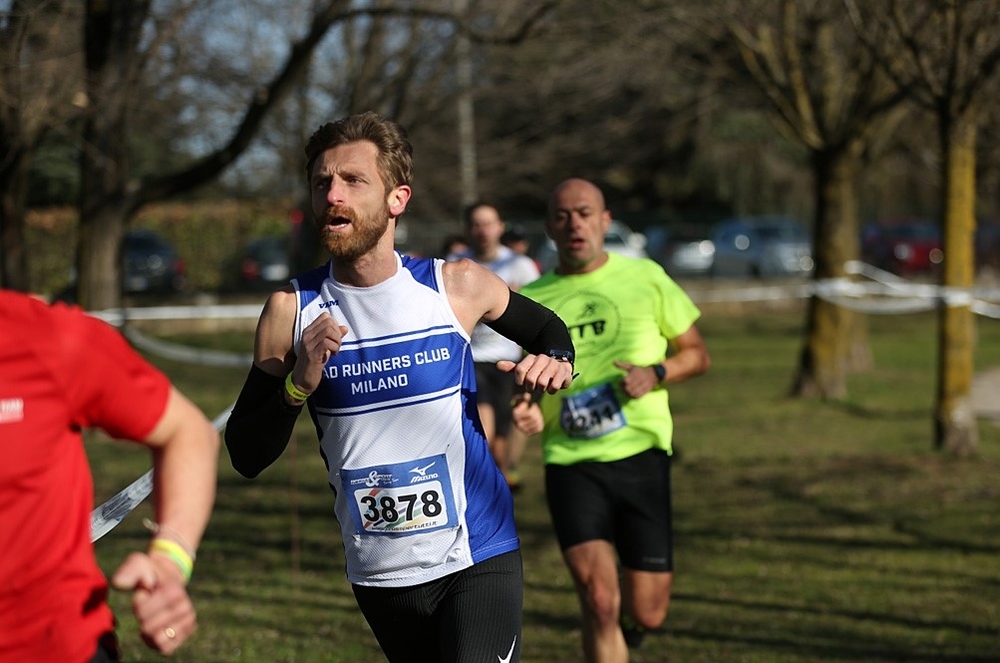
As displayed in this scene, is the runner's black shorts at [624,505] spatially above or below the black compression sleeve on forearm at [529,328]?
below

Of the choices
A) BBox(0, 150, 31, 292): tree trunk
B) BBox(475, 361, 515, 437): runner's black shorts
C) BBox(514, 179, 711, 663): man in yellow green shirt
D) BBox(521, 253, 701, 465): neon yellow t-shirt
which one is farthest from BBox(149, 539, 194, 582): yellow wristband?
BBox(0, 150, 31, 292): tree trunk

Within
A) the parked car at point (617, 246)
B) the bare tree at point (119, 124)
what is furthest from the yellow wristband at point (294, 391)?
the parked car at point (617, 246)

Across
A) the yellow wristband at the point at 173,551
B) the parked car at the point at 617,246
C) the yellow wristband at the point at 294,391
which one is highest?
the yellow wristband at the point at 294,391

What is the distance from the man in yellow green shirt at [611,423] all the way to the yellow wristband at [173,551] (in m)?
3.07

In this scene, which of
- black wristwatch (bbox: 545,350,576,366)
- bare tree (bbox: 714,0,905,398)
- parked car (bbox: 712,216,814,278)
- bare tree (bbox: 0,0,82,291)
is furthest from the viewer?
parked car (bbox: 712,216,814,278)

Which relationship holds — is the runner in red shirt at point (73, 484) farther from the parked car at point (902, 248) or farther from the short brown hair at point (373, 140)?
the parked car at point (902, 248)

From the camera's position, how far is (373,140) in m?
4.04

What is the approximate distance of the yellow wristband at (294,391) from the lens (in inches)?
149

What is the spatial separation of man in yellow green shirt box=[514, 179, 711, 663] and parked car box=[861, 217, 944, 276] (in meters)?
33.3

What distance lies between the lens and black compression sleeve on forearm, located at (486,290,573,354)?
13.9 ft

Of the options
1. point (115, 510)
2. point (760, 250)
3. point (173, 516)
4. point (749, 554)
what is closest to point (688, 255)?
point (760, 250)

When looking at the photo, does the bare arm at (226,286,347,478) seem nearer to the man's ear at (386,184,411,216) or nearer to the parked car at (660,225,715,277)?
the man's ear at (386,184,411,216)

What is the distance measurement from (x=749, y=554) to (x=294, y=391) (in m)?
5.81

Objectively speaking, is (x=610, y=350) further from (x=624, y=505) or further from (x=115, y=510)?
(x=115, y=510)
